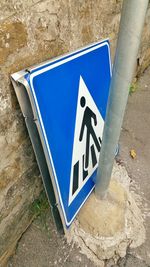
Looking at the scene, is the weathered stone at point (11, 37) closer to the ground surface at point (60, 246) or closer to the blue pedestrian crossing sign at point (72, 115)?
the blue pedestrian crossing sign at point (72, 115)

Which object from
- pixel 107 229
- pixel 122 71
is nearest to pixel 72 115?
pixel 122 71

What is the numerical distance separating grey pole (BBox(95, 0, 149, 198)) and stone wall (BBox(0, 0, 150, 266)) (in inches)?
15.7

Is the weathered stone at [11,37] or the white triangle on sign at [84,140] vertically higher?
the weathered stone at [11,37]

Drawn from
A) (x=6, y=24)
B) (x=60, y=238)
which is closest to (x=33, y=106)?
(x=6, y=24)

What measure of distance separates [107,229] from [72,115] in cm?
80

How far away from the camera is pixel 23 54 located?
1220 millimetres

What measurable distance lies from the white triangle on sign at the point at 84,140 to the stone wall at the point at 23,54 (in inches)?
10.1

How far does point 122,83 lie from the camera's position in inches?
48.9

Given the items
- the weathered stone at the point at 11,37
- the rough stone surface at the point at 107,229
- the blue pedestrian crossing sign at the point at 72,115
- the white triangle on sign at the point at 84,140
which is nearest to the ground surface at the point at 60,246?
the rough stone surface at the point at 107,229

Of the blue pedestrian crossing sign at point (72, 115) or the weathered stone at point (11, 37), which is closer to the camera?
the weathered stone at point (11, 37)

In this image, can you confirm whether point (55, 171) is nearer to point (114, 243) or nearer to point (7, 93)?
point (7, 93)

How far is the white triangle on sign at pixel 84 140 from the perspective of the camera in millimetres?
1556

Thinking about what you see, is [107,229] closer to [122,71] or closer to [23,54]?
[122,71]

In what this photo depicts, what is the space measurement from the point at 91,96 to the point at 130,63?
1.66 feet
